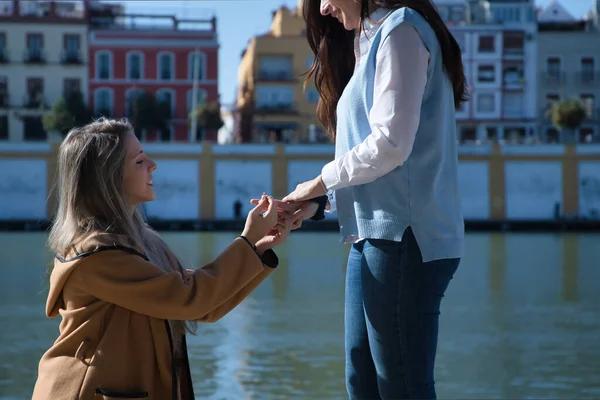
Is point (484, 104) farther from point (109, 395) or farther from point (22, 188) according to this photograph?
point (109, 395)

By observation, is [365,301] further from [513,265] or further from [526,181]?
[526,181]

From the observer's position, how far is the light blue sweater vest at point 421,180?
6.10ft

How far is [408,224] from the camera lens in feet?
6.09

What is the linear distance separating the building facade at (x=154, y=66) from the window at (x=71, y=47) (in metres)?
0.51

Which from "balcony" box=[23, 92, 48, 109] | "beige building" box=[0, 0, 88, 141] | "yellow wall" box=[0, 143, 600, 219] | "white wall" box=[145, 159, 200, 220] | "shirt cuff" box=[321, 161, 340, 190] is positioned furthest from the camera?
"beige building" box=[0, 0, 88, 141]

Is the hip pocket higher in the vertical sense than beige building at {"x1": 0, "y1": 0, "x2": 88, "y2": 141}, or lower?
lower

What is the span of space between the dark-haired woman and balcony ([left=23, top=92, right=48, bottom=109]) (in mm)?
33278

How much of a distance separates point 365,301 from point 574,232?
2511cm

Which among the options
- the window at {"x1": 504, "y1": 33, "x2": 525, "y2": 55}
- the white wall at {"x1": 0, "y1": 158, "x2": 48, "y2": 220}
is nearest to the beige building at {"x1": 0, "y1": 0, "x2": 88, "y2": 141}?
the white wall at {"x1": 0, "y1": 158, "x2": 48, "y2": 220}

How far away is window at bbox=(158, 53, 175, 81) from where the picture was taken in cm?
3447

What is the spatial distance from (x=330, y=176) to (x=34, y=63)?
3391 centimetres

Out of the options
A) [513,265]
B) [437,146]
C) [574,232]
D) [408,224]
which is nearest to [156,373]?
[408,224]

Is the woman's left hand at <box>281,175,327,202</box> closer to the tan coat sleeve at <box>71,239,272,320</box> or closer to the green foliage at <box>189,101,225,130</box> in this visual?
the tan coat sleeve at <box>71,239,272,320</box>

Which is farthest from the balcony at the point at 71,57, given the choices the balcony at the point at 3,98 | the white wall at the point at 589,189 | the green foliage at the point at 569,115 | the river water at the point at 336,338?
the river water at the point at 336,338
